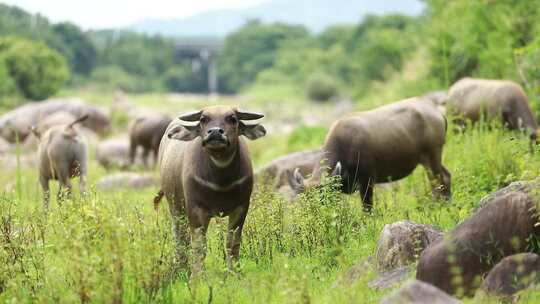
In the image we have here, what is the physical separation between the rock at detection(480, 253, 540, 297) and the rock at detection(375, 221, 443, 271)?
1.08 meters

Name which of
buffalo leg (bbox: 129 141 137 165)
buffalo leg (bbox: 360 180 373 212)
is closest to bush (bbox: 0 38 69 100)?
buffalo leg (bbox: 129 141 137 165)

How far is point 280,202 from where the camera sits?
329 inches

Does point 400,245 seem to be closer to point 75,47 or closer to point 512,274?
point 512,274

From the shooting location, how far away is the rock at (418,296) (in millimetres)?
5371

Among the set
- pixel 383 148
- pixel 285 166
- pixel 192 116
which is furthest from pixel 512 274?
pixel 285 166

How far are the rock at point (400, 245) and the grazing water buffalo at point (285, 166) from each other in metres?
5.41

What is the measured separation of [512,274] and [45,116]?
22929 millimetres

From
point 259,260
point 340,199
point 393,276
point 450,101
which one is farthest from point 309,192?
point 450,101

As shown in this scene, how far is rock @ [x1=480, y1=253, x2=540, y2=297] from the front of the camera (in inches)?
225

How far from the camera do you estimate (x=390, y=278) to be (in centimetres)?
666

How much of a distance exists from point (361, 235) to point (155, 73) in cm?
6865

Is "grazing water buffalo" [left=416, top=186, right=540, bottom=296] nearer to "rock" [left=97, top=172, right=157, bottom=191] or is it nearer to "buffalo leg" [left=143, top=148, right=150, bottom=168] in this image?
"rock" [left=97, top=172, right=157, bottom=191]

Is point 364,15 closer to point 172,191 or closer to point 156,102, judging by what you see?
point 156,102

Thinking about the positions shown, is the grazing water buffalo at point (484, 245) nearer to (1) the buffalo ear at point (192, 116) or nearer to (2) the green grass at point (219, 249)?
(2) the green grass at point (219, 249)
